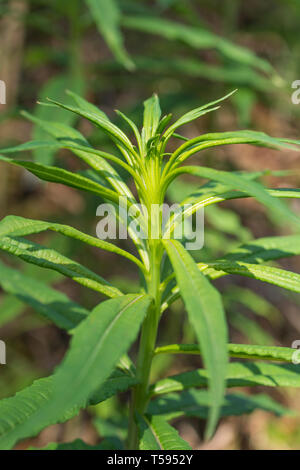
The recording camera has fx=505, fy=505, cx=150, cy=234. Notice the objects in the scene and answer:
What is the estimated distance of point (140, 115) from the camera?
1.56 m

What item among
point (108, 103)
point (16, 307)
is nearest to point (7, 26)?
point (16, 307)

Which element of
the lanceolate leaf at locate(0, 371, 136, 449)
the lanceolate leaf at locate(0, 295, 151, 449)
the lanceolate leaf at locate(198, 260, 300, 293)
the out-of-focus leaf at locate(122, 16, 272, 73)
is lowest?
the lanceolate leaf at locate(0, 371, 136, 449)

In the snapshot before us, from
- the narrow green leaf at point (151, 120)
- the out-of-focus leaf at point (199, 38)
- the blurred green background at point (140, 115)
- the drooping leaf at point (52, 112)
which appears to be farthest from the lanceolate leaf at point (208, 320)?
the out-of-focus leaf at point (199, 38)

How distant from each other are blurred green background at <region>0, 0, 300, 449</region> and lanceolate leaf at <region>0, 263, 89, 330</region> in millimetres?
154

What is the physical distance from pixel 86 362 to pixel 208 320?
12 cm

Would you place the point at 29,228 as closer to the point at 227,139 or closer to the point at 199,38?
the point at 227,139

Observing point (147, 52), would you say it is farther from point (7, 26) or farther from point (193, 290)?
point (193, 290)

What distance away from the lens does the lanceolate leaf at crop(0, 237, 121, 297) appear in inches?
24.7

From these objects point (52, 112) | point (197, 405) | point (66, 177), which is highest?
point (52, 112)

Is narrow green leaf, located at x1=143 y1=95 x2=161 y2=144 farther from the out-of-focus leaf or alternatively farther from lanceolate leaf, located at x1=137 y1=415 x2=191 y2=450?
the out-of-focus leaf

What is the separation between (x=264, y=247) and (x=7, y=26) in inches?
52.8

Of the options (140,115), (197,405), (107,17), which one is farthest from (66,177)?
(140,115)

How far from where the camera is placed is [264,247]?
0.81 metres

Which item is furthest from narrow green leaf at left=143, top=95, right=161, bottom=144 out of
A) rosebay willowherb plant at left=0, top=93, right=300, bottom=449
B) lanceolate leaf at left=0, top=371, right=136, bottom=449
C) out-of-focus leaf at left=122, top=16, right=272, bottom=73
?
out-of-focus leaf at left=122, top=16, right=272, bottom=73
